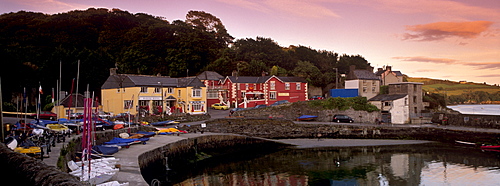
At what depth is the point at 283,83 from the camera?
198ft

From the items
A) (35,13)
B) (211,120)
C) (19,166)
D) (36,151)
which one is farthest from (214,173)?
(35,13)

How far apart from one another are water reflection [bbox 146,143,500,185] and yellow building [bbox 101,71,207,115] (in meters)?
18.1

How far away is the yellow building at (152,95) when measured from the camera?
4681cm

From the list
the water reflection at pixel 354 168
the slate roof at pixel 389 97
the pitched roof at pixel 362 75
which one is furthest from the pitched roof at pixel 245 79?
the water reflection at pixel 354 168

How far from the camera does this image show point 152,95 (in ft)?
157

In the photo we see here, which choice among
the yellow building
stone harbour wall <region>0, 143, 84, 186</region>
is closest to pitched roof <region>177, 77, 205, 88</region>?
the yellow building

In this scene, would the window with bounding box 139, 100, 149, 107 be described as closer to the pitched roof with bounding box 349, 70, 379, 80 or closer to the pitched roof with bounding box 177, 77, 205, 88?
the pitched roof with bounding box 177, 77, 205, 88

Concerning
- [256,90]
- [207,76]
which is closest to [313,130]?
[256,90]

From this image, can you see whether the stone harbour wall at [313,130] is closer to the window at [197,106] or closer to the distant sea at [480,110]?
the window at [197,106]

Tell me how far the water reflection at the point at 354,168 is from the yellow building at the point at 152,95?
18.1 metres

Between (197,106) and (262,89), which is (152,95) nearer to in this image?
(197,106)

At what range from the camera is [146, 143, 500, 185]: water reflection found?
79.2ft

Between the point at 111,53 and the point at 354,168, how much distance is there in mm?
68123

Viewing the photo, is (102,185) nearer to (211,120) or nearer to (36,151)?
(36,151)
